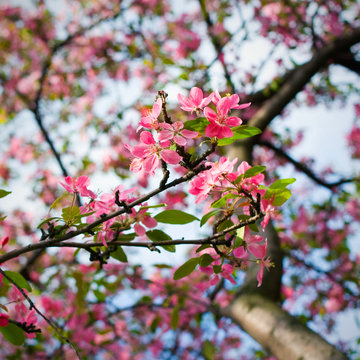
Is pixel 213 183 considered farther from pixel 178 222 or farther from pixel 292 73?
pixel 292 73

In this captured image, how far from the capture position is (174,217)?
0.98 meters

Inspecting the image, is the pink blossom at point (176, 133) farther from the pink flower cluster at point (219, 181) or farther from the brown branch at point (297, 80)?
the brown branch at point (297, 80)

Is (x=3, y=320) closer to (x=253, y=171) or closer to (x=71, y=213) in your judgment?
(x=71, y=213)

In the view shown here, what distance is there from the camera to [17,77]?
20.2ft

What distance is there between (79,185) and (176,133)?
1.17ft

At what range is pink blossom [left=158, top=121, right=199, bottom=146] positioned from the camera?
863mm

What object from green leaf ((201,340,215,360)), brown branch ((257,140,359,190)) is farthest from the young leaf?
brown branch ((257,140,359,190))

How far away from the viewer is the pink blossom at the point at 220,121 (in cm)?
87

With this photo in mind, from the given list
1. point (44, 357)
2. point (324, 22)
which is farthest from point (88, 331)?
point (324, 22)

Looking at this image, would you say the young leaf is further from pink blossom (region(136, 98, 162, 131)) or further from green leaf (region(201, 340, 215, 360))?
green leaf (region(201, 340, 215, 360))

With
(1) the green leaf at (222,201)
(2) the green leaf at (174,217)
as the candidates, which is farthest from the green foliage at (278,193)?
(2) the green leaf at (174,217)

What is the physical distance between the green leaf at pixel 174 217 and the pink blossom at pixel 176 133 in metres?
0.22

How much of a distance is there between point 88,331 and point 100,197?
8.67 ft

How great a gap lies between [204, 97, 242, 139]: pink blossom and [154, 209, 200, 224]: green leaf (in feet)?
0.80
